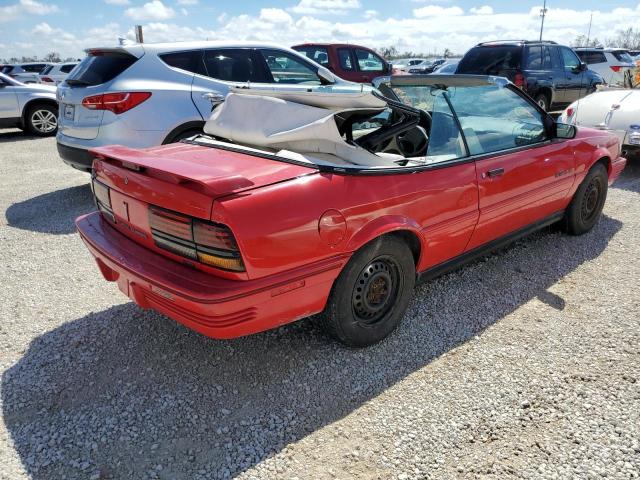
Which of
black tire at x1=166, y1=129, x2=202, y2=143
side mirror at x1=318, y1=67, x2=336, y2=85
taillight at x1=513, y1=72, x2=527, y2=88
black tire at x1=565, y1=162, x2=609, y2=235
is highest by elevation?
side mirror at x1=318, y1=67, x2=336, y2=85

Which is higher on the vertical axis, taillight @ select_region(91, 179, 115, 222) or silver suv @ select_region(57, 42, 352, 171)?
silver suv @ select_region(57, 42, 352, 171)

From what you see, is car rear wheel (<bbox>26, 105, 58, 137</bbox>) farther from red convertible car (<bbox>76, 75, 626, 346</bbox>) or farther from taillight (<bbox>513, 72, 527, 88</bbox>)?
taillight (<bbox>513, 72, 527, 88</bbox>)

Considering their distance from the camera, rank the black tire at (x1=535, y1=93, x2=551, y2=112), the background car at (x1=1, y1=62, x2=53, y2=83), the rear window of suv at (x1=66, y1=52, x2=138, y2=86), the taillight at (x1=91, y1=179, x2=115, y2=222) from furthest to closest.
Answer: the background car at (x1=1, y1=62, x2=53, y2=83) → the black tire at (x1=535, y1=93, x2=551, y2=112) → the rear window of suv at (x1=66, y1=52, x2=138, y2=86) → the taillight at (x1=91, y1=179, x2=115, y2=222)

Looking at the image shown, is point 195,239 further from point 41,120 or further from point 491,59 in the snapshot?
point 41,120

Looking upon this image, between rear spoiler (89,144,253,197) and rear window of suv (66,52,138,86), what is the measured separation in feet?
9.31

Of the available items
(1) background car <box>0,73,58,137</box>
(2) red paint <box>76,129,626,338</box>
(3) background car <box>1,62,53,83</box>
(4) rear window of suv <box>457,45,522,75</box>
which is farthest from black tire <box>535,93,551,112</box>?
(3) background car <box>1,62,53,83</box>

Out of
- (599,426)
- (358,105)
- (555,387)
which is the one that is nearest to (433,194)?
(358,105)

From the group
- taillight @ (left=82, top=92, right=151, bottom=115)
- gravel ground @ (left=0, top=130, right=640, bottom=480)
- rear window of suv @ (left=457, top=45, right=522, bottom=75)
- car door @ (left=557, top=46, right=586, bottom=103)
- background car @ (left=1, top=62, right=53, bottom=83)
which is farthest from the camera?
background car @ (left=1, top=62, right=53, bottom=83)

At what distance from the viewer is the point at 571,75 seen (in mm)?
10758

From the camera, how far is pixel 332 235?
7.99ft

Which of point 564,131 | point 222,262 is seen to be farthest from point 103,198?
point 564,131

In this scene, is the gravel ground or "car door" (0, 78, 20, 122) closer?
the gravel ground

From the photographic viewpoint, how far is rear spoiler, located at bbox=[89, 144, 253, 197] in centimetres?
221

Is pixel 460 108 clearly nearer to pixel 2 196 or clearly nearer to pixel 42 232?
pixel 42 232
